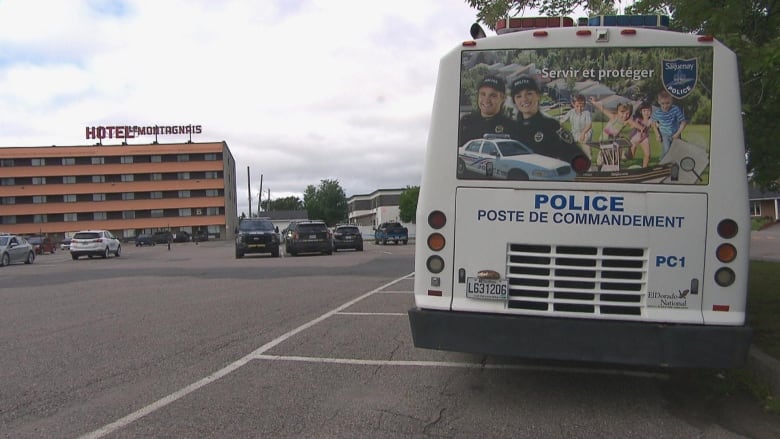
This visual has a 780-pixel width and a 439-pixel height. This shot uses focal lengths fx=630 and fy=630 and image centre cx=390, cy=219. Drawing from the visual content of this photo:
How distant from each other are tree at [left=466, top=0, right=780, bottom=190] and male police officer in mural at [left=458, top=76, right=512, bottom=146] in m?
3.21

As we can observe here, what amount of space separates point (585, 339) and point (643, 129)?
5.74 feet

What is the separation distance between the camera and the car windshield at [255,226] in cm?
2789

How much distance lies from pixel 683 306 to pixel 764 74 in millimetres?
3469

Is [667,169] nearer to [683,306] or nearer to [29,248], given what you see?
[683,306]

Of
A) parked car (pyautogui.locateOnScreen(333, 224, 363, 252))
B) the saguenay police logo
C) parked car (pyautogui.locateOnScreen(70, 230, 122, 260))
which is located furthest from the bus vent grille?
parked car (pyautogui.locateOnScreen(70, 230, 122, 260))

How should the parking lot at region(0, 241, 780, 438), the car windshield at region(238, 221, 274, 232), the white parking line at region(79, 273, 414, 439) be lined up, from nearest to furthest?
the white parking line at region(79, 273, 414, 439)
the parking lot at region(0, 241, 780, 438)
the car windshield at region(238, 221, 274, 232)

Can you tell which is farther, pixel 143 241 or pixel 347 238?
pixel 143 241

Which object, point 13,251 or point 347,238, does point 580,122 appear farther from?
point 13,251

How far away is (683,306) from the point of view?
4.95 meters

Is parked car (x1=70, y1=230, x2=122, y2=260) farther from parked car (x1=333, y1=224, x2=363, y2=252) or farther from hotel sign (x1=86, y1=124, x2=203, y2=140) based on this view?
hotel sign (x1=86, y1=124, x2=203, y2=140)

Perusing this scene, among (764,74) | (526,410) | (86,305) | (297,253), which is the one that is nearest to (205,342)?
(526,410)

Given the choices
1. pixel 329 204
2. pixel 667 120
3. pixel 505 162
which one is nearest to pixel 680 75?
pixel 667 120

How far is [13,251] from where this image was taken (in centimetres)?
2914

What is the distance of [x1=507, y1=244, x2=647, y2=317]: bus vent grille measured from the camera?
5035 millimetres
